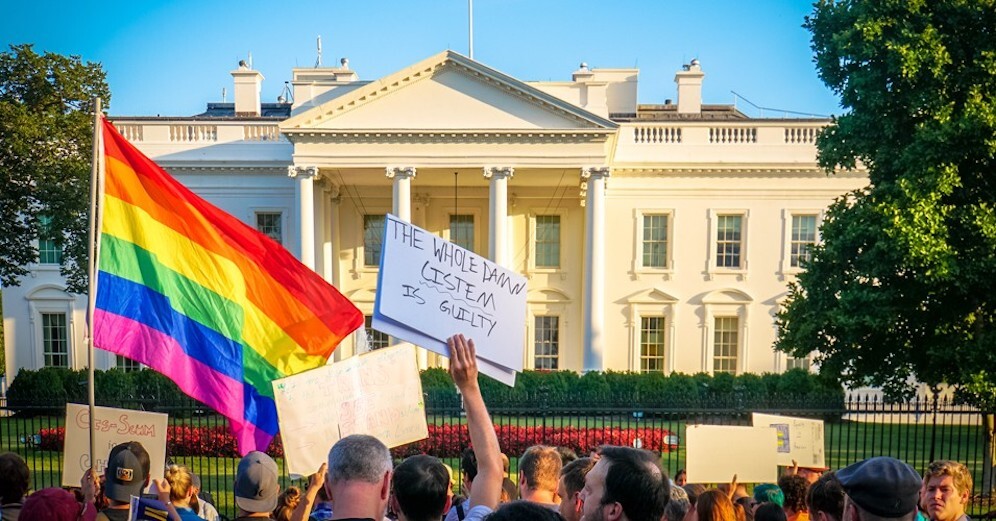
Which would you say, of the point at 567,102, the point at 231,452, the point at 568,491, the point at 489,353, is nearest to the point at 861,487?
the point at 568,491

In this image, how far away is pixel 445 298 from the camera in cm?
420

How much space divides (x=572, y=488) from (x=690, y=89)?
29.7 meters

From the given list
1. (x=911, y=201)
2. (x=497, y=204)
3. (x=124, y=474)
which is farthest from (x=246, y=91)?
(x=124, y=474)

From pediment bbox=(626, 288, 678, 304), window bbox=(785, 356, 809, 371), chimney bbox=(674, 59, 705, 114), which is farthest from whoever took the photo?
chimney bbox=(674, 59, 705, 114)

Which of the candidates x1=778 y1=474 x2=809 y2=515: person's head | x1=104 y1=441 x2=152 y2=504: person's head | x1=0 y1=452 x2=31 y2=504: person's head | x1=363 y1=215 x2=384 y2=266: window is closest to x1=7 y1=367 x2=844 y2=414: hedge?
x1=363 y1=215 x2=384 y2=266: window

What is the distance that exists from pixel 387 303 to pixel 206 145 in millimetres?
25556

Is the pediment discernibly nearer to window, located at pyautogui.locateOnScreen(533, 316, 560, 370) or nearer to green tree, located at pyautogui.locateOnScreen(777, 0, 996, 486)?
window, located at pyautogui.locateOnScreen(533, 316, 560, 370)

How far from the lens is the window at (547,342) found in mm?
28391

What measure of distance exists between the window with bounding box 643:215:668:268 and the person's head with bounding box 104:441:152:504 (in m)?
24.8

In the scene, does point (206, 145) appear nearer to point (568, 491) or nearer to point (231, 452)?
point (231, 452)

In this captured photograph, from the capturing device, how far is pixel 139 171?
5.71 m

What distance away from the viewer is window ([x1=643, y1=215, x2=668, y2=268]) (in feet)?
90.7

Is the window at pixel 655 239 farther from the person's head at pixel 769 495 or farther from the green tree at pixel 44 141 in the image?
the person's head at pixel 769 495

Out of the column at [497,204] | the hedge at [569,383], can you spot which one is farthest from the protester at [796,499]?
the column at [497,204]
